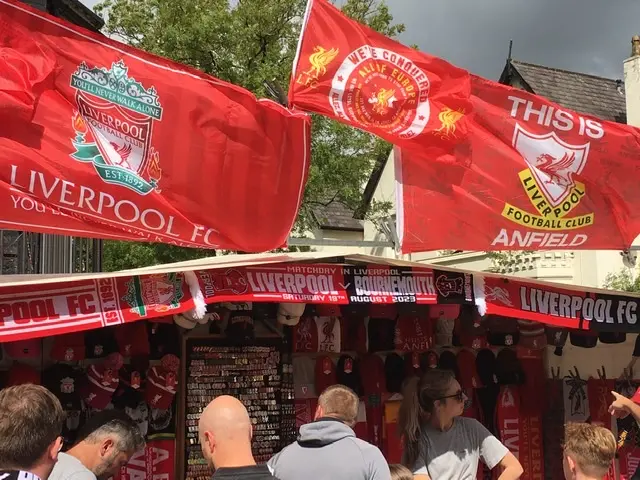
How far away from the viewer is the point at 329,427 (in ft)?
10.8

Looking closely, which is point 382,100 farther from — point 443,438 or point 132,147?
point 443,438

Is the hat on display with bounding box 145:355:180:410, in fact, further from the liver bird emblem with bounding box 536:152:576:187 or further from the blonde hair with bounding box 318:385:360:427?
the liver bird emblem with bounding box 536:152:576:187

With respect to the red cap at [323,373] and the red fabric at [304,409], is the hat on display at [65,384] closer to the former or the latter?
the red fabric at [304,409]

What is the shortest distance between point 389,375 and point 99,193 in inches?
102

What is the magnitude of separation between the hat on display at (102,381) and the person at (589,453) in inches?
108

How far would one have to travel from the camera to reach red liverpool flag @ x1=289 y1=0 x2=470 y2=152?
18.1ft

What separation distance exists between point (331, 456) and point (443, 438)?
1.14 m

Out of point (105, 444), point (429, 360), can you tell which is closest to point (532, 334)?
point (429, 360)

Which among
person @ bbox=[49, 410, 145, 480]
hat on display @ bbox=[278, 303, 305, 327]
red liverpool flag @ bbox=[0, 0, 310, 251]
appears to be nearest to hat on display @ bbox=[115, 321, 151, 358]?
red liverpool flag @ bbox=[0, 0, 310, 251]

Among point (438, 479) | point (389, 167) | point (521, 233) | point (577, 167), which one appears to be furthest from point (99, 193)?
point (389, 167)

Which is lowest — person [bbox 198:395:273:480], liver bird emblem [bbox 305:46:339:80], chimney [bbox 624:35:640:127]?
person [bbox 198:395:273:480]

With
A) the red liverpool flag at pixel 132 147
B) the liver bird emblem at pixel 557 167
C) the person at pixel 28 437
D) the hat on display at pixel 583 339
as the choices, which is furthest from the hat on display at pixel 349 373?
the person at pixel 28 437

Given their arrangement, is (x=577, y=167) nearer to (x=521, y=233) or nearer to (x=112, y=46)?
(x=521, y=233)

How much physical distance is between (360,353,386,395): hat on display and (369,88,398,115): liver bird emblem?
1.86 metres
